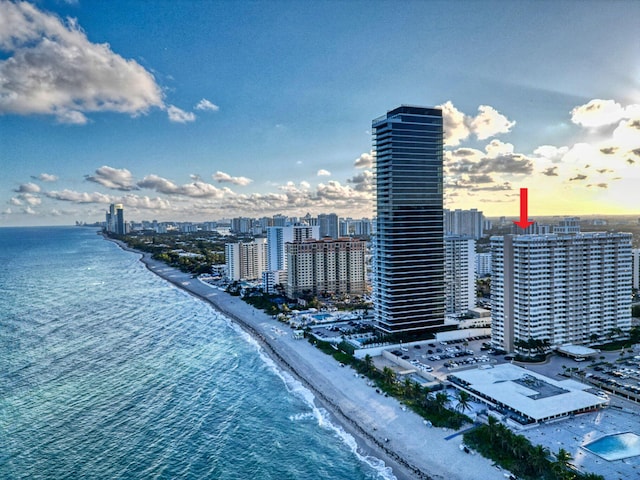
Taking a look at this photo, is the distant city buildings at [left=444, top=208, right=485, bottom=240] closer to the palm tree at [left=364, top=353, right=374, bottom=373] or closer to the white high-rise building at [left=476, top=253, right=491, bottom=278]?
the white high-rise building at [left=476, top=253, right=491, bottom=278]

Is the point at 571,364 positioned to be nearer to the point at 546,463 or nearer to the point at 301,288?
the point at 546,463

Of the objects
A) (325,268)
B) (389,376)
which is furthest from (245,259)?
(389,376)

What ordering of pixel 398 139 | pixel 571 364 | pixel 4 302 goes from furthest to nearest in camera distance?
pixel 4 302 < pixel 398 139 < pixel 571 364

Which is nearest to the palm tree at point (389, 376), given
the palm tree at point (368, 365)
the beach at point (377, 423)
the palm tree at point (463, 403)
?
the beach at point (377, 423)

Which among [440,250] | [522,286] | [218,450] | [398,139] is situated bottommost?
[218,450]

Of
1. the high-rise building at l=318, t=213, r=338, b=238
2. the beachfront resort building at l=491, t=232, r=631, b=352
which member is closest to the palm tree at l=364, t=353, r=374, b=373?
the beachfront resort building at l=491, t=232, r=631, b=352

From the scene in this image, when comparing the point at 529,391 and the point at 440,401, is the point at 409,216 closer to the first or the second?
the point at 529,391

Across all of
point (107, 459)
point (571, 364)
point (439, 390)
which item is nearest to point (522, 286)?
point (571, 364)

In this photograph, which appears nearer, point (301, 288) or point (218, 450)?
point (218, 450)
